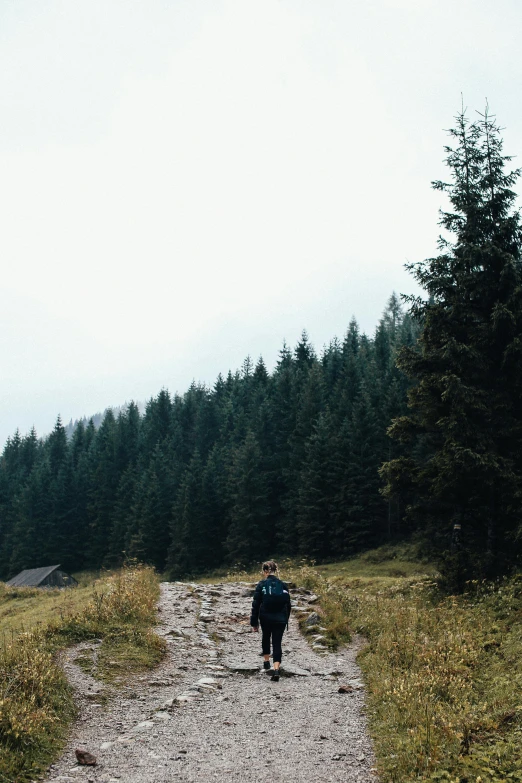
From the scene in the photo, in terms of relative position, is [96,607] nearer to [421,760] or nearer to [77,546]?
[421,760]

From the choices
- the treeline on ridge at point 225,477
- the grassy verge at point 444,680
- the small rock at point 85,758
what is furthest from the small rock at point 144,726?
the treeline on ridge at point 225,477

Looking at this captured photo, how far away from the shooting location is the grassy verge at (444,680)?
19.0 ft

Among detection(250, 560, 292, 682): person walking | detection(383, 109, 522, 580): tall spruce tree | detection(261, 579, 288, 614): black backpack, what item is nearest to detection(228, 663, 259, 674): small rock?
detection(250, 560, 292, 682): person walking

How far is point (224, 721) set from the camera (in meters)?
7.93

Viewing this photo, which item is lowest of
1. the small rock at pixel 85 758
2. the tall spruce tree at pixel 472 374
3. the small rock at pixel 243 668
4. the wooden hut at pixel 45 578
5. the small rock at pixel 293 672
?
the wooden hut at pixel 45 578

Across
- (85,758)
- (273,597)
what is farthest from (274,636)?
(85,758)

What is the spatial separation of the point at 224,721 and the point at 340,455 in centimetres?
4831

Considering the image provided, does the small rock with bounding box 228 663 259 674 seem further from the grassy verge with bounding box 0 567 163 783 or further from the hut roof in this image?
the hut roof

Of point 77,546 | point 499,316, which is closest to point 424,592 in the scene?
point 499,316

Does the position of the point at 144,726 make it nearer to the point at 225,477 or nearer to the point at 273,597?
the point at 273,597

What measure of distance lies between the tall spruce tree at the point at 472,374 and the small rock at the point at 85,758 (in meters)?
11.9

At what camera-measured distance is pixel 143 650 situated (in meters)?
11.3

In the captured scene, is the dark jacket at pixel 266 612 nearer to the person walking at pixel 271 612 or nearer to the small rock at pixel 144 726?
the person walking at pixel 271 612

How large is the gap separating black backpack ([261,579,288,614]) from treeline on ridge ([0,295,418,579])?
1577 inches
